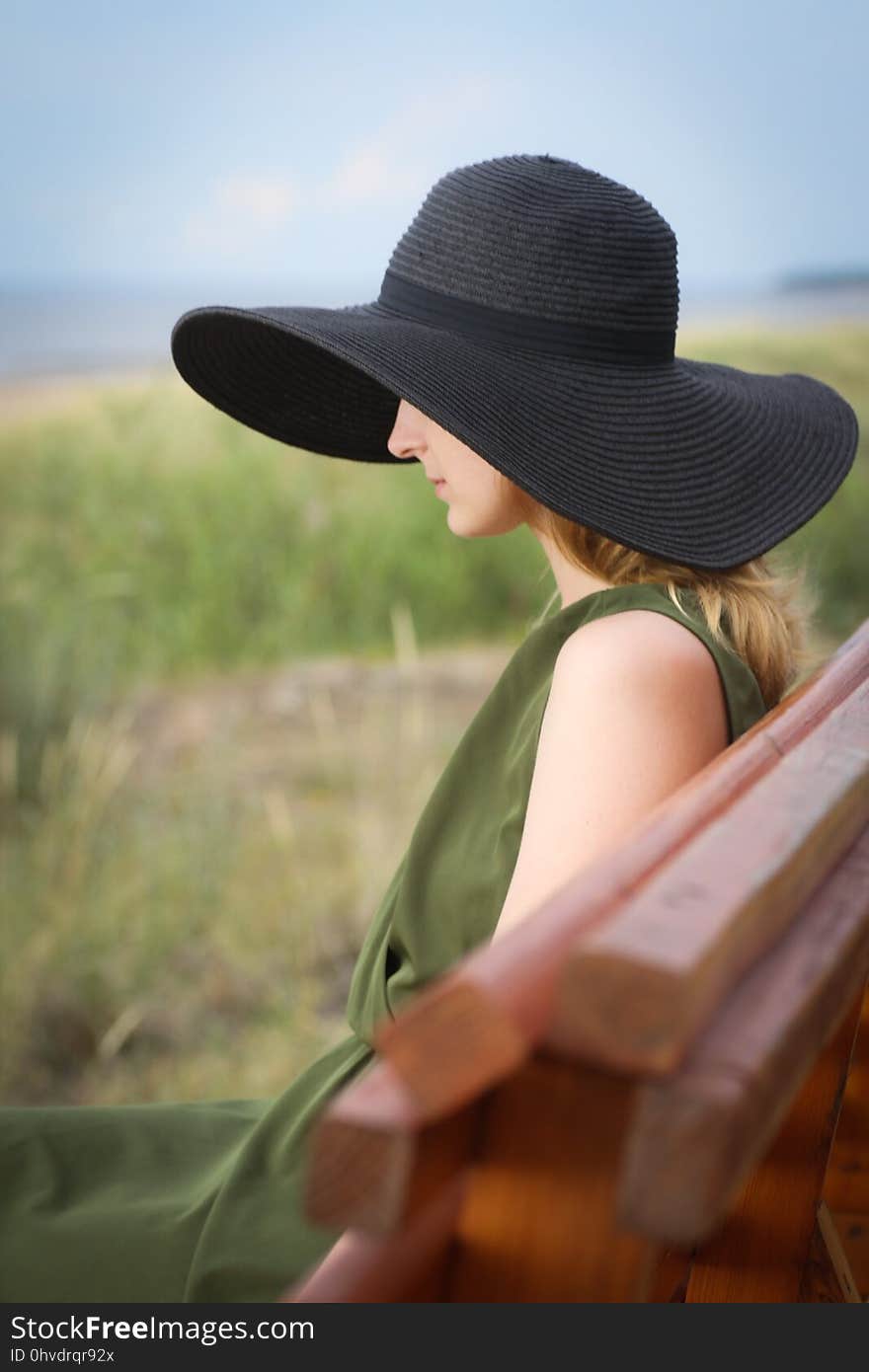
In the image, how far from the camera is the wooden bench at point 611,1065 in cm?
45

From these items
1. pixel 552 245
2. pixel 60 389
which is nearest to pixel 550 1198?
pixel 552 245

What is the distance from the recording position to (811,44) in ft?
14.8

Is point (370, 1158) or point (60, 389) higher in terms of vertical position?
point (370, 1158)

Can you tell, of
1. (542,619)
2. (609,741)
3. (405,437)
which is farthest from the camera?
(542,619)

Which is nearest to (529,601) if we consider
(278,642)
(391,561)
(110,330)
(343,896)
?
(391,561)

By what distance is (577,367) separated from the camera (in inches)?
51.1

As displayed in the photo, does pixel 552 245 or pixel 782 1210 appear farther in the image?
pixel 552 245

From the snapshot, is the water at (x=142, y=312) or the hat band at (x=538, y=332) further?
the water at (x=142, y=312)

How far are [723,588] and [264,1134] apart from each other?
0.72 meters

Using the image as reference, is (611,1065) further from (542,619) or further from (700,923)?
(542,619)

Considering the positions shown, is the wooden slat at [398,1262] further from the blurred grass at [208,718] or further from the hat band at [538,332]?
the blurred grass at [208,718]

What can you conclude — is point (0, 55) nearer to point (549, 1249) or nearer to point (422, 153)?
point (422, 153)

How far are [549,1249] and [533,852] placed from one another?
2.02ft

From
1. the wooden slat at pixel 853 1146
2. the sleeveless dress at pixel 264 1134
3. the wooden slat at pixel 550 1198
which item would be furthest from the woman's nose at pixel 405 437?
the wooden slat at pixel 550 1198
